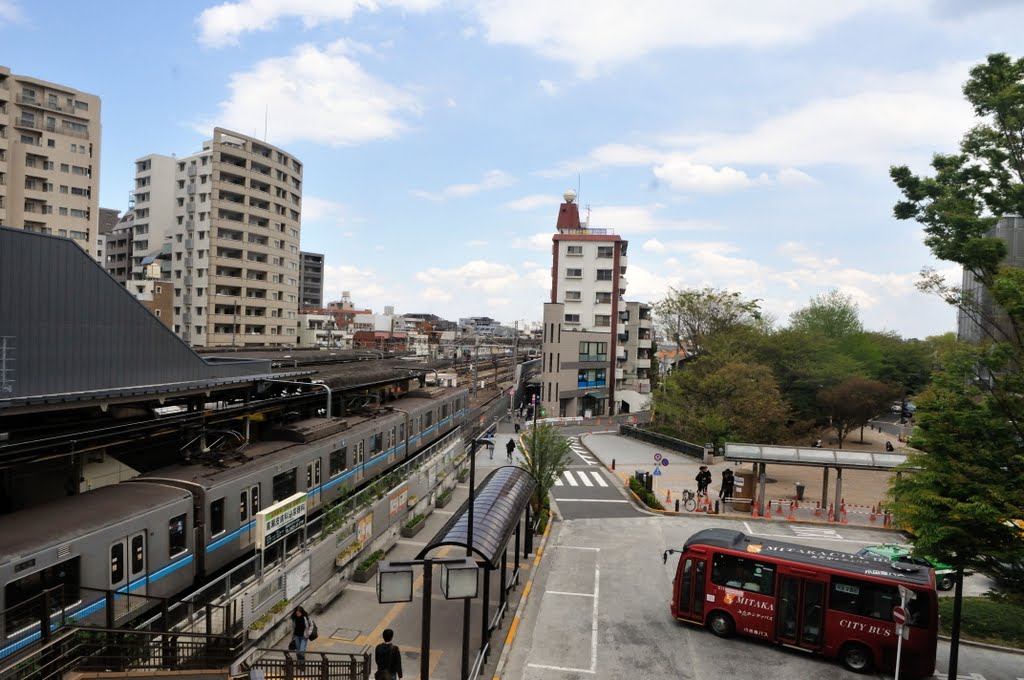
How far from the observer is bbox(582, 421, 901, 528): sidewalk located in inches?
994

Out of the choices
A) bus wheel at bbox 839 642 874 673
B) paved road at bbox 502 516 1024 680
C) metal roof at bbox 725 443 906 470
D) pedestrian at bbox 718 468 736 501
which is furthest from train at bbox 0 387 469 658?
pedestrian at bbox 718 468 736 501

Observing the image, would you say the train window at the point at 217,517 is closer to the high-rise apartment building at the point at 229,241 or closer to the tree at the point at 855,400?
the tree at the point at 855,400

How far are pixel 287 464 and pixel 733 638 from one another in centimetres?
1132

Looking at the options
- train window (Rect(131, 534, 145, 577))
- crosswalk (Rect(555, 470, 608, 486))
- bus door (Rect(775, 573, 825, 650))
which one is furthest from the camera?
crosswalk (Rect(555, 470, 608, 486))

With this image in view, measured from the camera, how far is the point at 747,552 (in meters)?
13.8

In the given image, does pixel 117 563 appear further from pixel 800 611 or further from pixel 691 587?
pixel 800 611

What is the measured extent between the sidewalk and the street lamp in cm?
1533

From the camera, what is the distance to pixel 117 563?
10266 mm

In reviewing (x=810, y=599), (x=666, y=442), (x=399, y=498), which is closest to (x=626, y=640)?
(x=810, y=599)

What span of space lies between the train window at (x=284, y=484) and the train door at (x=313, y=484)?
0.80 metres

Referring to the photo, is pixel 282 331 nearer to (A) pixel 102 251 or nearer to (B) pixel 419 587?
(A) pixel 102 251

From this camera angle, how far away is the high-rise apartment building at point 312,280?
11911 cm

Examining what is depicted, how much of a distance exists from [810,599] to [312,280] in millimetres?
116362

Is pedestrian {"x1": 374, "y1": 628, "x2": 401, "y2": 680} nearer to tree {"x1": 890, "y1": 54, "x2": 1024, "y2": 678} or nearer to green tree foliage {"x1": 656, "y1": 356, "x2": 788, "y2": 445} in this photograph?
tree {"x1": 890, "y1": 54, "x2": 1024, "y2": 678}
